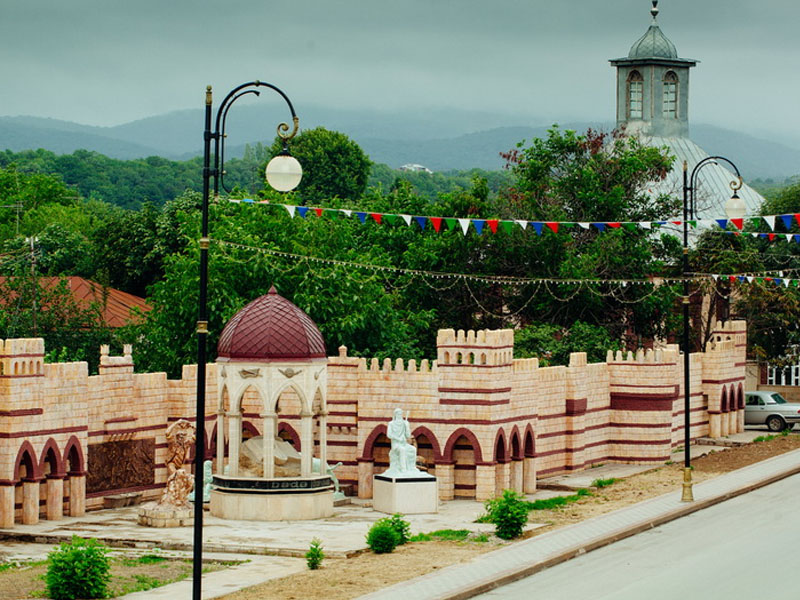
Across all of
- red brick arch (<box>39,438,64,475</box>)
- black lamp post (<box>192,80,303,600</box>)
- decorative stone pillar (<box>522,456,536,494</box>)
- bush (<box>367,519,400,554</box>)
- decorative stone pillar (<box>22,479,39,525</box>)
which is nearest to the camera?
black lamp post (<box>192,80,303,600</box>)

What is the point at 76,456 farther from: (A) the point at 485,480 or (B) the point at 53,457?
(A) the point at 485,480

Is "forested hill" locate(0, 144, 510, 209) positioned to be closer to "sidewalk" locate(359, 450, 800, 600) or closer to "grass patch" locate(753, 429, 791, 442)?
"grass patch" locate(753, 429, 791, 442)

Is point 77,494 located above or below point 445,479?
below

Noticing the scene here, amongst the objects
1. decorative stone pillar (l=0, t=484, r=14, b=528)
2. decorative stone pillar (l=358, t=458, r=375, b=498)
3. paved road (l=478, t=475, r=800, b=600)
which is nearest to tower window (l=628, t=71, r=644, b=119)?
decorative stone pillar (l=358, t=458, r=375, b=498)

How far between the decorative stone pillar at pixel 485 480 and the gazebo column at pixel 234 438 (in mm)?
5951

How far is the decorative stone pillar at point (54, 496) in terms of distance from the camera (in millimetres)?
30938

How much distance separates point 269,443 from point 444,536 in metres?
4.72

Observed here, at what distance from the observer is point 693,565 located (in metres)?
25.6

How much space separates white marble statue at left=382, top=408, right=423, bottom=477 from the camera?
3234 centimetres

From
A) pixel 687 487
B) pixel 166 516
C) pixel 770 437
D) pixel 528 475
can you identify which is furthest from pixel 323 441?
pixel 770 437

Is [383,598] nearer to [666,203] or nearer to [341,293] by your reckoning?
[341,293]

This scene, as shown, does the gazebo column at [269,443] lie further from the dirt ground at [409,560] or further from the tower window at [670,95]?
the tower window at [670,95]

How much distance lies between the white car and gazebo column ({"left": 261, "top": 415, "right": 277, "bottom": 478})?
25.5 m

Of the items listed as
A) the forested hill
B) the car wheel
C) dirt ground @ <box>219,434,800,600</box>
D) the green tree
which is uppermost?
the forested hill
